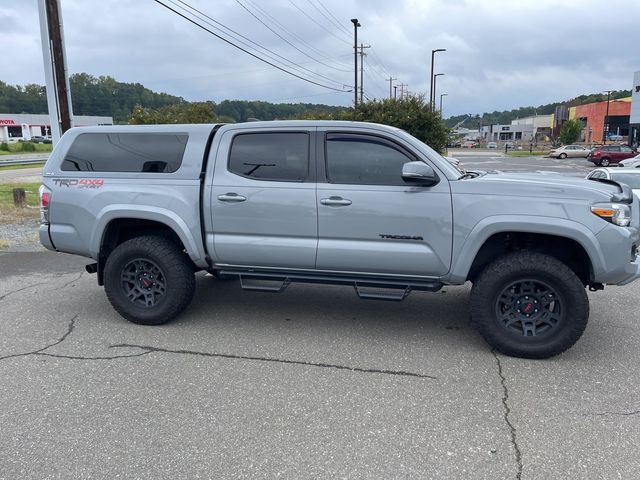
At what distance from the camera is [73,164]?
5078mm

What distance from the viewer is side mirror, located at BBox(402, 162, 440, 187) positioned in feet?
13.4

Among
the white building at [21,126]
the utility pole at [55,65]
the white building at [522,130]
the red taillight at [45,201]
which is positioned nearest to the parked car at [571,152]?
the utility pole at [55,65]

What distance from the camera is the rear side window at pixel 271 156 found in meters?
4.59

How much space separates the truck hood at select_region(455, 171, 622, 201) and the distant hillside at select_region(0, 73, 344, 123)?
107 feet

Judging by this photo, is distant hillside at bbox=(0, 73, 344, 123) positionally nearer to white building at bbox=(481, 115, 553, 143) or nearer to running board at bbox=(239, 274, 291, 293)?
running board at bbox=(239, 274, 291, 293)

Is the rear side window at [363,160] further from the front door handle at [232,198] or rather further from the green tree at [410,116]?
the green tree at [410,116]

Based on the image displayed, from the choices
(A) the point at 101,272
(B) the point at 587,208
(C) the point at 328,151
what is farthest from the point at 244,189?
(B) the point at 587,208

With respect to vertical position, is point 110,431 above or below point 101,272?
below

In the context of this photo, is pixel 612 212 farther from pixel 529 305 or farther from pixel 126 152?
pixel 126 152

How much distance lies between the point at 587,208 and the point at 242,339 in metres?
3.08

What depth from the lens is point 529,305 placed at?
4227 mm

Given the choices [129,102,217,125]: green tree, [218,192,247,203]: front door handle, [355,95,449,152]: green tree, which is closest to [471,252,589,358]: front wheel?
[218,192,247,203]: front door handle

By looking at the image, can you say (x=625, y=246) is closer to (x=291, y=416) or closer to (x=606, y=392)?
(x=606, y=392)

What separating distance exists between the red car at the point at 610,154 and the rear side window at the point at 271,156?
38862 millimetres
